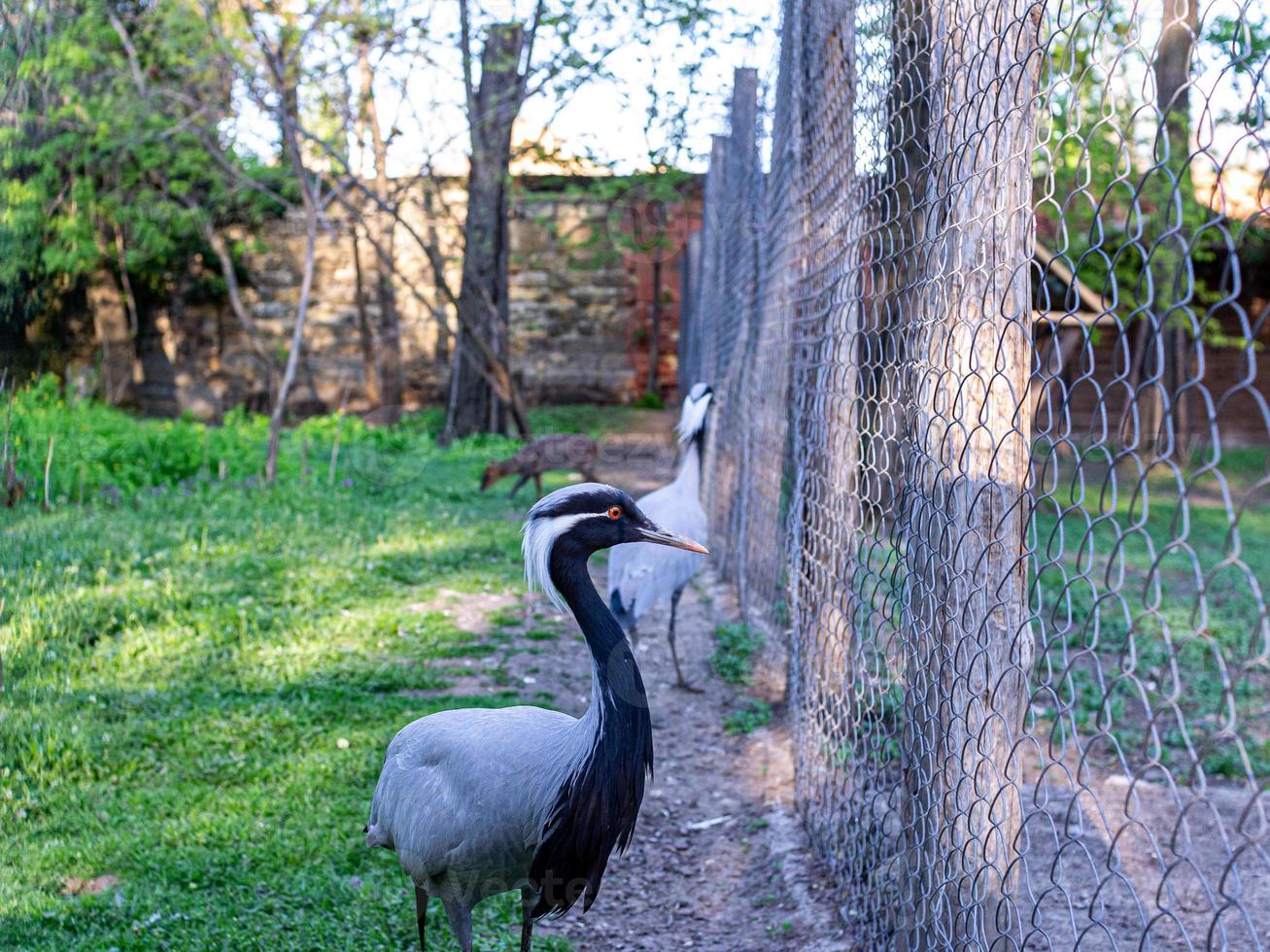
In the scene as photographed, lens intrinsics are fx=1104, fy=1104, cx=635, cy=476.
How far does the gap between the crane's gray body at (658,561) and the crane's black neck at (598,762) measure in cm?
252

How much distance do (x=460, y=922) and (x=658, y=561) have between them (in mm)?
2712

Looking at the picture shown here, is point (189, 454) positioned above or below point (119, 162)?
below

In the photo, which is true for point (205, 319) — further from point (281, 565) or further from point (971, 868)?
point (971, 868)

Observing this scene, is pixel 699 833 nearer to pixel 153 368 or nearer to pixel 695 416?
pixel 695 416

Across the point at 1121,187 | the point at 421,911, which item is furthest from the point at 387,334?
the point at 421,911

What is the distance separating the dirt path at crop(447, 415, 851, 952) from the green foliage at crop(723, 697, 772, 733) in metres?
0.04

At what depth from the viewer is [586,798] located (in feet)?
8.62

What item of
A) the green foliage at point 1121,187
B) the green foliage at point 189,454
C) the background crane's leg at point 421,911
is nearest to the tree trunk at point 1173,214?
the green foliage at point 1121,187

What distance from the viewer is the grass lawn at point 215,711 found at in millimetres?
3191

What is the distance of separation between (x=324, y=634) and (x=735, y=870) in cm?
252

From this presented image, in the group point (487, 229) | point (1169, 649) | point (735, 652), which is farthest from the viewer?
point (487, 229)

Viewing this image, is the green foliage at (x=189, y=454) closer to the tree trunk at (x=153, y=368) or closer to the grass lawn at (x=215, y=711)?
the grass lawn at (x=215, y=711)

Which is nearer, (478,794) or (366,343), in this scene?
(478,794)

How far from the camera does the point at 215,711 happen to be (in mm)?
4391
